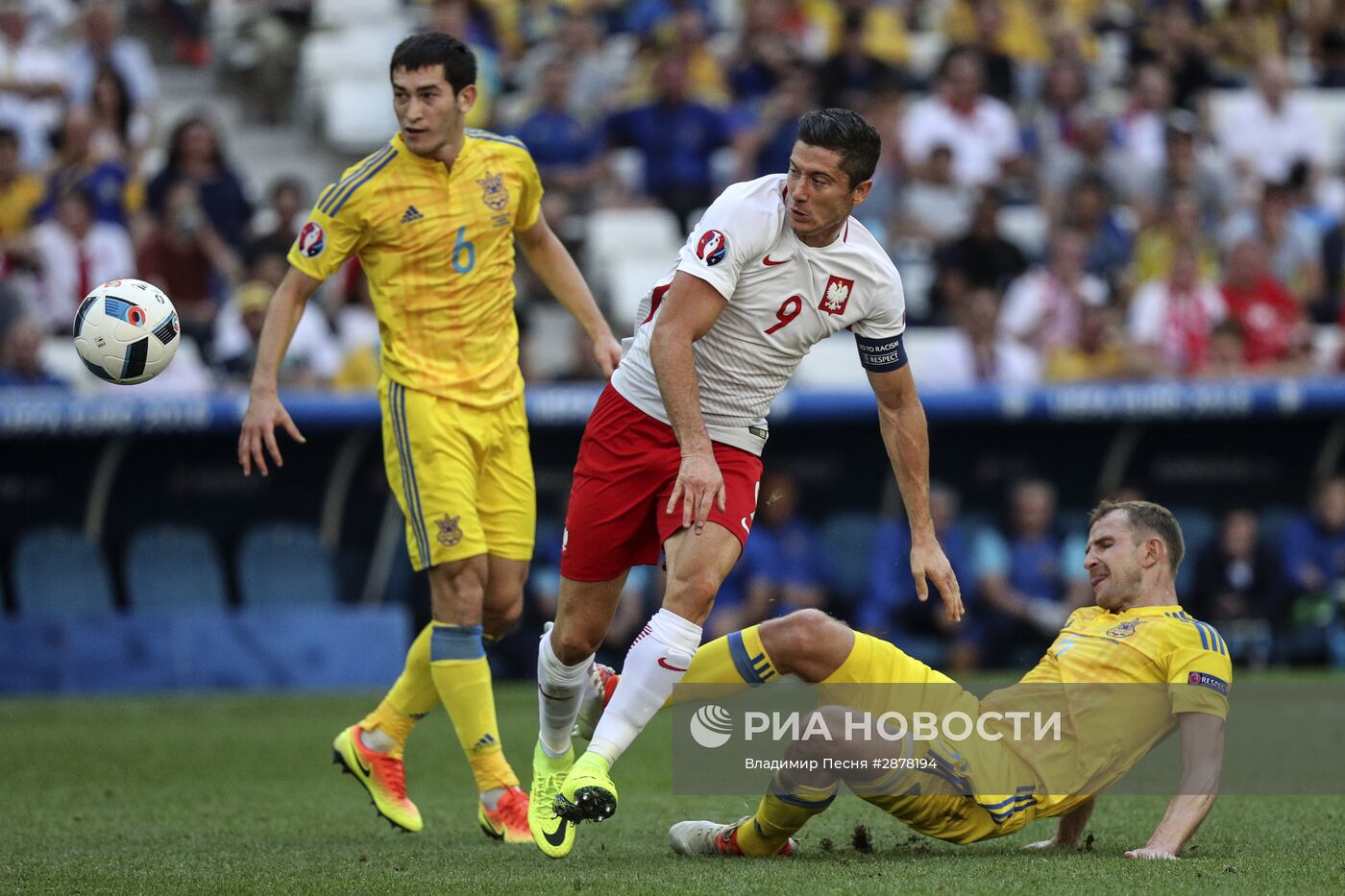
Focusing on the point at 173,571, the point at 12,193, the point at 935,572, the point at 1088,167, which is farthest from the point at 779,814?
the point at 1088,167

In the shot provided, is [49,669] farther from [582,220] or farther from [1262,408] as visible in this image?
[1262,408]

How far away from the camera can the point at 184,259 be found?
45.4ft

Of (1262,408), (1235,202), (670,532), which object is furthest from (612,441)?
(1235,202)

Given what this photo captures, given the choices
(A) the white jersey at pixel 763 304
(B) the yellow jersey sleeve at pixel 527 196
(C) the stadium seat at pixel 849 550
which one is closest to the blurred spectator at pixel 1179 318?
(C) the stadium seat at pixel 849 550

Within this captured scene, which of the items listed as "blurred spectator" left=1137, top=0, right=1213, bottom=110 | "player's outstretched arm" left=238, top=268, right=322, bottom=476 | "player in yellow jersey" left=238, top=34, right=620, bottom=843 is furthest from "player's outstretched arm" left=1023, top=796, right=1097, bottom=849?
"blurred spectator" left=1137, top=0, right=1213, bottom=110

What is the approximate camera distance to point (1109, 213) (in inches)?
645

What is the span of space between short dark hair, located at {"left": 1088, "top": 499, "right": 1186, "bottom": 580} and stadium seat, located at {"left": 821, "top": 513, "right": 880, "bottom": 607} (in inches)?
326

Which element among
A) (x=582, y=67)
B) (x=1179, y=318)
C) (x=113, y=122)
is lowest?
(x=1179, y=318)

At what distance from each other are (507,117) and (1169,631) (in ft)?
36.6

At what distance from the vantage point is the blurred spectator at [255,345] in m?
13.0

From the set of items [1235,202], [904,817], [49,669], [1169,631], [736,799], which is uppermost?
[1235,202]

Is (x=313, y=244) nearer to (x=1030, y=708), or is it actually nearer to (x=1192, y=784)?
(x=1030, y=708)

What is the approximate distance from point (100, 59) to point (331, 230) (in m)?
9.38

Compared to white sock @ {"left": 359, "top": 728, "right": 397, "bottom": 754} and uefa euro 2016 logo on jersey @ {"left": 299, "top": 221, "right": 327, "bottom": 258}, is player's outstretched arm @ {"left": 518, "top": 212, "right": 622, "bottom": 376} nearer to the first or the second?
uefa euro 2016 logo on jersey @ {"left": 299, "top": 221, "right": 327, "bottom": 258}
